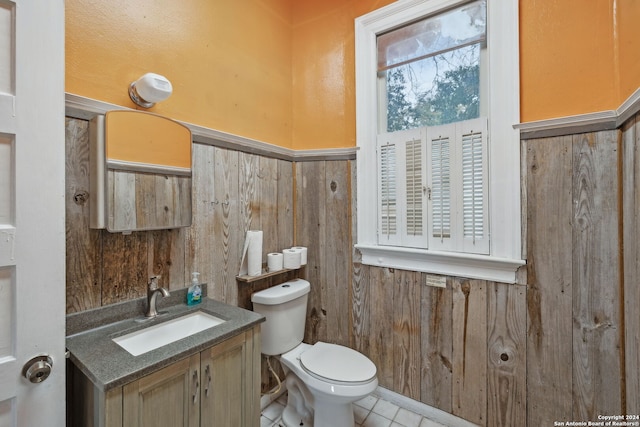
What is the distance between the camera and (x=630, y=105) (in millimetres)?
1094

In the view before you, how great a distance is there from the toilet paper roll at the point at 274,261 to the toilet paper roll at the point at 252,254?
10 cm

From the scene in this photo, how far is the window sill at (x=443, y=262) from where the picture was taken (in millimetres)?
1468

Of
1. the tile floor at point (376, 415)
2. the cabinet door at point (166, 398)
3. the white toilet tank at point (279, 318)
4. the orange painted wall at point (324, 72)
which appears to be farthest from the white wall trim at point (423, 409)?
the orange painted wall at point (324, 72)

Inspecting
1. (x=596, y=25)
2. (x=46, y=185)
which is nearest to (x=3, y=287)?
(x=46, y=185)

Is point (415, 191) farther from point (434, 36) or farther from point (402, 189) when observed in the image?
point (434, 36)

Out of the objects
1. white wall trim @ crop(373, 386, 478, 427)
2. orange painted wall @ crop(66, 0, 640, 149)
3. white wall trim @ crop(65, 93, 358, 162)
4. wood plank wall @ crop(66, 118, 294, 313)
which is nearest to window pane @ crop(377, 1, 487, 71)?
orange painted wall @ crop(66, 0, 640, 149)

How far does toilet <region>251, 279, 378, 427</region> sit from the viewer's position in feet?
4.61

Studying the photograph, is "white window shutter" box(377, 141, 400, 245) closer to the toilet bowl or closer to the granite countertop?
the toilet bowl

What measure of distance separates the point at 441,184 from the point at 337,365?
1.20 m

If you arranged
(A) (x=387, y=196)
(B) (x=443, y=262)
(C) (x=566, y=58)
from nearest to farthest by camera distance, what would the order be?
(C) (x=566, y=58) → (B) (x=443, y=262) → (A) (x=387, y=196)

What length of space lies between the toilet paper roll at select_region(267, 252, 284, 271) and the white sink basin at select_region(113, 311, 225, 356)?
0.52m

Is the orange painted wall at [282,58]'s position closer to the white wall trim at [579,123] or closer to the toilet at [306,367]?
the white wall trim at [579,123]

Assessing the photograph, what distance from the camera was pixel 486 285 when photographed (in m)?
1.53

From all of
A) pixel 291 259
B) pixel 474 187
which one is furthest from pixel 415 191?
pixel 291 259
